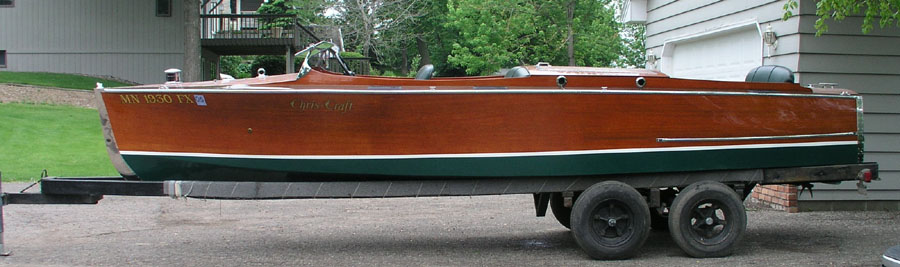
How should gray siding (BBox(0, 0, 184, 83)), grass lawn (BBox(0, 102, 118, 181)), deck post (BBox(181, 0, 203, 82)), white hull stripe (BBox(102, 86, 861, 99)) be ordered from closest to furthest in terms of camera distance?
white hull stripe (BBox(102, 86, 861, 99)) → grass lawn (BBox(0, 102, 118, 181)) → deck post (BBox(181, 0, 203, 82)) → gray siding (BBox(0, 0, 184, 83))

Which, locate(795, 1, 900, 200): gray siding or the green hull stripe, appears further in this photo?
locate(795, 1, 900, 200): gray siding

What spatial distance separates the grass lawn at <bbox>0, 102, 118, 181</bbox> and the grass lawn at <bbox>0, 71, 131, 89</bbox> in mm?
1672

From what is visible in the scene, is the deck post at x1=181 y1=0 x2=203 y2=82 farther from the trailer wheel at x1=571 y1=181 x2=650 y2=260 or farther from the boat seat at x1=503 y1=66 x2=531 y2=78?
the trailer wheel at x1=571 y1=181 x2=650 y2=260

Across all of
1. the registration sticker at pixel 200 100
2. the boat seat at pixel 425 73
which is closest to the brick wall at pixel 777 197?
the boat seat at pixel 425 73

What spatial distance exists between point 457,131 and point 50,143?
1145cm

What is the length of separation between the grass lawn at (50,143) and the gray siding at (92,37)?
13.0 ft

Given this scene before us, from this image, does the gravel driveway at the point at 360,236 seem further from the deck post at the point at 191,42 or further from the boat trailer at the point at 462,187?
the deck post at the point at 191,42

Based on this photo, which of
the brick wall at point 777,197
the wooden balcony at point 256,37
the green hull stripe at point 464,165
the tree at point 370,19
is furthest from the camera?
the tree at point 370,19

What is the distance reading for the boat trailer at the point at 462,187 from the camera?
614 cm

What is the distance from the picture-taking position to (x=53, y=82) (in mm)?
21297

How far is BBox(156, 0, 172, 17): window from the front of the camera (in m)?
23.4

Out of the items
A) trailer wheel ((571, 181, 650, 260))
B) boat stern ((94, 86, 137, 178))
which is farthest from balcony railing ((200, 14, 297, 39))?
trailer wheel ((571, 181, 650, 260))

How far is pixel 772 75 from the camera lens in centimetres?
720

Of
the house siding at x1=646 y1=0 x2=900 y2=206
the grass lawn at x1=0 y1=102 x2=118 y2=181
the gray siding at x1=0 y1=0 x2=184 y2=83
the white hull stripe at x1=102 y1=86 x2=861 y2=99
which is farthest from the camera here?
the gray siding at x1=0 y1=0 x2=184 y2=83
